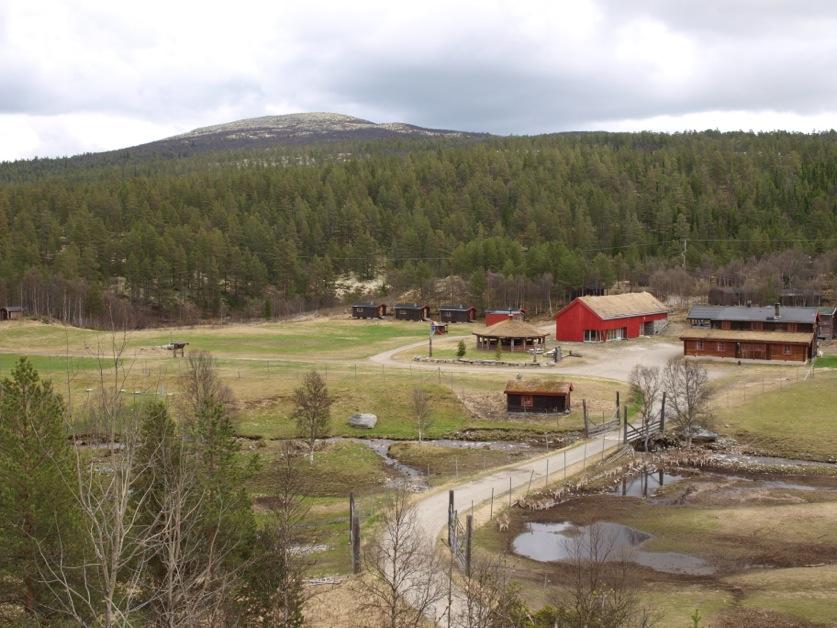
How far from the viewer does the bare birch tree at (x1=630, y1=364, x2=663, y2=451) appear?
4625 cm

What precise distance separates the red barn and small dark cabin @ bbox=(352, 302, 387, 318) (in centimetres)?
3317

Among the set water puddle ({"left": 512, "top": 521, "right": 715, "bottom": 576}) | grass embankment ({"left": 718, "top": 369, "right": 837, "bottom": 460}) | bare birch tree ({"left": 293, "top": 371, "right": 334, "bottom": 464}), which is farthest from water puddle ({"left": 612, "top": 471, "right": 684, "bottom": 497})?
bare birch tree ({"left": 293, "top": 371, "right": 334, "bottom": 464})

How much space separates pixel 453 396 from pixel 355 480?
1720 cm

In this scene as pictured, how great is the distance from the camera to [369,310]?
108 m

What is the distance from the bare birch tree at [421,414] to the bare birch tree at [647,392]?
13.9 m

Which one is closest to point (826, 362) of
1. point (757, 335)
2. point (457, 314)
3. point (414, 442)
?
Result: point (757, 335)

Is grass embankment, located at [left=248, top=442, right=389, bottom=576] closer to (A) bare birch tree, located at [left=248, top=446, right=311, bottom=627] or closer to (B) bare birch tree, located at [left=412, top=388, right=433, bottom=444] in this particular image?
(B) bare birch tree, located at [left=412, top=388, right=433, bottom=444]

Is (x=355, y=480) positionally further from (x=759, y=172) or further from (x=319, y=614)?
(x=759, y=172)

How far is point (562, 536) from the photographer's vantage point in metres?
31.0

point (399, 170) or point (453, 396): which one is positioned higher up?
point (399, 170)

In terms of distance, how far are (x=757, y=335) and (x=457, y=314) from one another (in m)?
44.7

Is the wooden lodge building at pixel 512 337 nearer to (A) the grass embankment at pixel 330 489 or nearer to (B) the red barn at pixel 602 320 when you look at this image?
(B) the red barn at pixel 602 320

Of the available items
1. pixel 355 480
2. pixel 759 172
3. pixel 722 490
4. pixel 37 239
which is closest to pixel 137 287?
pixel 37 239

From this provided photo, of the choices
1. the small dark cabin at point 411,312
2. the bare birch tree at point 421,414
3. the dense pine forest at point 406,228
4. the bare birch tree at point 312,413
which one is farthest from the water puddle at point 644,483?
the small dark cabin at point 411,312
